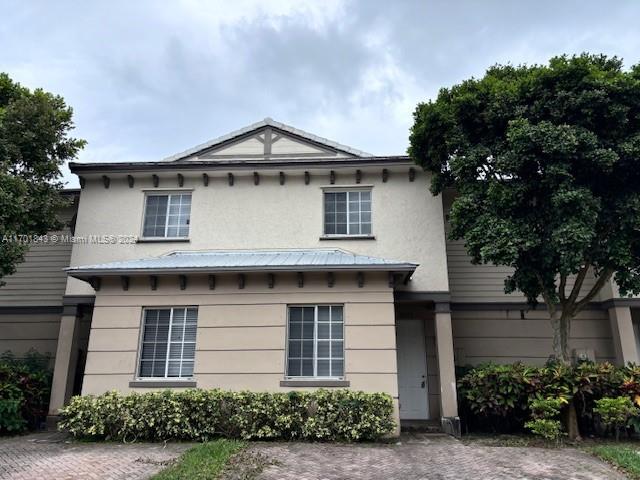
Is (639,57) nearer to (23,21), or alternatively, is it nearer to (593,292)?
(593,292)

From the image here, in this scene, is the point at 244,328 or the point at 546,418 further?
the point at 244,328

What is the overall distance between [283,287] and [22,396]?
20.8ft

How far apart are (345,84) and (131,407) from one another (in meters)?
10.9

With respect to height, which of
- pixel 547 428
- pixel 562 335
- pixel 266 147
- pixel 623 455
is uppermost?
pixel 266 147

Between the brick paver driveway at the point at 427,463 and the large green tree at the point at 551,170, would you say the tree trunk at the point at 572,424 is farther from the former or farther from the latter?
the large green tree at the point at 551,170

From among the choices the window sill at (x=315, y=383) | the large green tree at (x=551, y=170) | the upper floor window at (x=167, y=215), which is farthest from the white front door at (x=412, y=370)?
the upper floor window at (x=167, y=215)

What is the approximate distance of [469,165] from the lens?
31.5 feet

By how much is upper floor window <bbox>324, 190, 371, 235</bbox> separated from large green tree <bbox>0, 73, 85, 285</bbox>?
671 centimetres

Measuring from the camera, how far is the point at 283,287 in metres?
9.85

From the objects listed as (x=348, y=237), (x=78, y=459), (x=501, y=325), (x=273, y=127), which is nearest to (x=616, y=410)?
(x=501, y=325)

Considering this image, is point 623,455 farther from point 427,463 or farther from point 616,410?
point 427,463

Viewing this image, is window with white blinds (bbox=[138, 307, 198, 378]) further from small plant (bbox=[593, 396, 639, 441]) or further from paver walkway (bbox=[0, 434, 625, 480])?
small plant (bbox=[593, 396, 639, 441])

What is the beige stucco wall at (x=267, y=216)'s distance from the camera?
1134 centimetres

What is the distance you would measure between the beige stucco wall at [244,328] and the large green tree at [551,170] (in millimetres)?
2813
